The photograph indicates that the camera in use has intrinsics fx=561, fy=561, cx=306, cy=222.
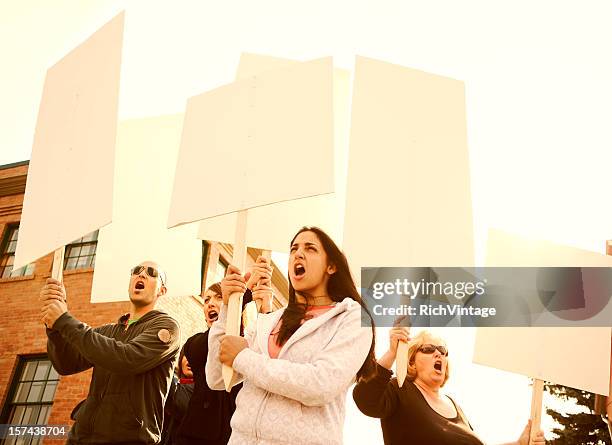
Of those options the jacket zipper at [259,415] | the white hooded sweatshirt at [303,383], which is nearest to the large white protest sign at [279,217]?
the white hooded sweatshirt at [303,383]

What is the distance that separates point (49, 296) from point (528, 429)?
2736 millimetres

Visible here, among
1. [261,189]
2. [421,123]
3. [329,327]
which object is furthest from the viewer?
[421,123]

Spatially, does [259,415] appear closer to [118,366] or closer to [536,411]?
[118,366]

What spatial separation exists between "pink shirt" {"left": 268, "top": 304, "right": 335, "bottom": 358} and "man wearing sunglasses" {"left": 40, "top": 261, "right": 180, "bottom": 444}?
3.44ft

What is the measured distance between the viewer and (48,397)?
9.73 metres

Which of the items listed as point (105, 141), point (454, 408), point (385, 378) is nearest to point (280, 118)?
point (105, 141)

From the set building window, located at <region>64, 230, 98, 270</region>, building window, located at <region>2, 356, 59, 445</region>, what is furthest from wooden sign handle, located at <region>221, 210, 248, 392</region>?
building window, located at <region>64, 230, 98, 270</region>

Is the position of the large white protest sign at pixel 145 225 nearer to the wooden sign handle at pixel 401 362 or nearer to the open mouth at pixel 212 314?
the open mouth at pixel 212 314

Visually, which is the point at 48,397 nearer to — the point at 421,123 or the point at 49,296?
the point at 49,296

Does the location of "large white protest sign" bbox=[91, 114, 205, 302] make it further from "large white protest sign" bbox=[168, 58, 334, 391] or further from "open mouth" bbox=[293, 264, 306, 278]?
"open mouth" bbox=[293, 264, 306, 278]

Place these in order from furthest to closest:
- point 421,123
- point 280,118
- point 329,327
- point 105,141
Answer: point 421,123 → point 105,141 → point 280,118 → point 329,327

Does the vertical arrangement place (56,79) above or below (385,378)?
above

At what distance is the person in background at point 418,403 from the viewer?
2.73 meters

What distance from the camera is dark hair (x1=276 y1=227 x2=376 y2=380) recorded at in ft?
7.32
